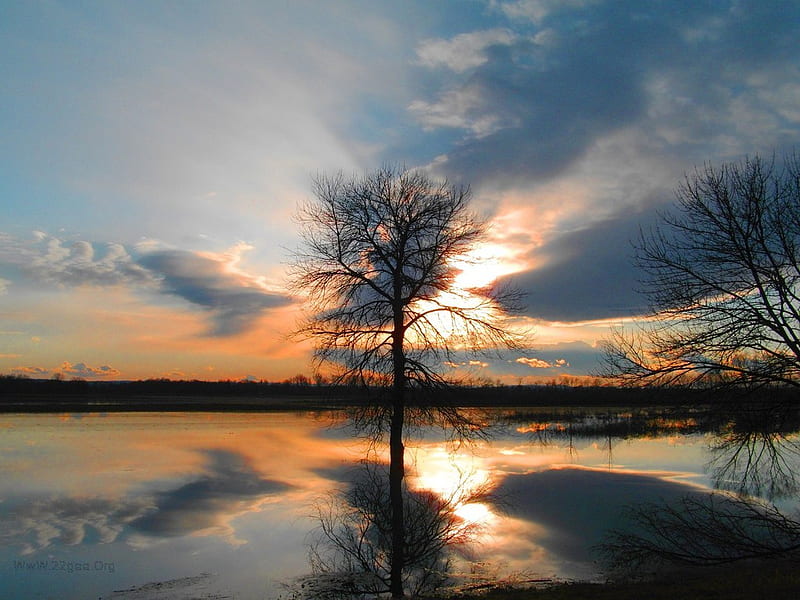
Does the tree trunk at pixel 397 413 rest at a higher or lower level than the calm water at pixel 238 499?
higher

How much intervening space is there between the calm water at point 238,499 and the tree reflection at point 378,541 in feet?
1.64

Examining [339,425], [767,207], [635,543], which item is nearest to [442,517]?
[635,543]

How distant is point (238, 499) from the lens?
18.7 m

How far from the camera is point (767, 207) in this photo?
42.3 feet

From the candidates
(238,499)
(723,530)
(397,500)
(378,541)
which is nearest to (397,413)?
(397,500)

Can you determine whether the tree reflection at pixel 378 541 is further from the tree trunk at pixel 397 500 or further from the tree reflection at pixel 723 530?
the tree reflection at pixel 723 530

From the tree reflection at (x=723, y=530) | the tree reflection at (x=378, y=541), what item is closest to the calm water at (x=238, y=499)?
the tree reflection at (x=378, y=541)

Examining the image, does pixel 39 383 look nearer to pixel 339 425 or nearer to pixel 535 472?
pixel 339 425

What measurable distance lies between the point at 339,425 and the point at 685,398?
1457 inches

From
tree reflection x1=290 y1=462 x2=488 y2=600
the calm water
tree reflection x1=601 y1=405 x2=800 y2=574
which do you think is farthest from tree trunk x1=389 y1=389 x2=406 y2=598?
tree reflection x1=601 y1=405 x2=800 y2=574

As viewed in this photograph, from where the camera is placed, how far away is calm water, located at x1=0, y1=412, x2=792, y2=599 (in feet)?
39.8

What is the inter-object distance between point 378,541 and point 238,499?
245 inches

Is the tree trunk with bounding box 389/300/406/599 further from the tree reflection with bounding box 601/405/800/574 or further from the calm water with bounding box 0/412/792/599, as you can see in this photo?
the tree reflection with bounding box 601/405/800/574

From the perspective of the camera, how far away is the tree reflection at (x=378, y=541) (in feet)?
37.9
